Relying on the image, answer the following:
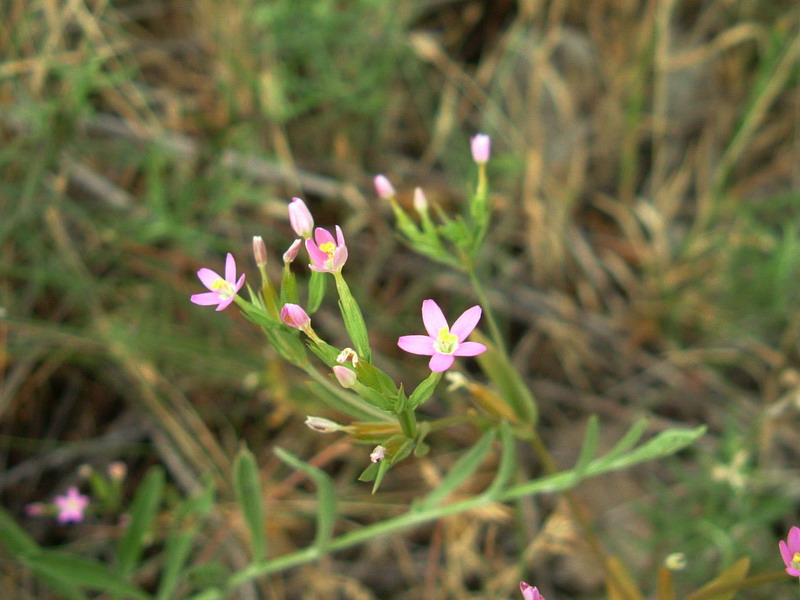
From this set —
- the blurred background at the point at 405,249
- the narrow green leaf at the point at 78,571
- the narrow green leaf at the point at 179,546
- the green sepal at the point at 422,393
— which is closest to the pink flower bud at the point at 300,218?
the green sepal at the point at 422,393

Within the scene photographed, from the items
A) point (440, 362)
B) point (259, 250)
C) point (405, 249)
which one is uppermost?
point (405, 249)

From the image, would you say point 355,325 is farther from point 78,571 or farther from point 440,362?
point 78,571

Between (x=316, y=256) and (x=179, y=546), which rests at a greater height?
(x=316, y=256)

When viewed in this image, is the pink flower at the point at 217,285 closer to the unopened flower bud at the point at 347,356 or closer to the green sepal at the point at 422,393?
the unopened flower bud at the point at 347,356

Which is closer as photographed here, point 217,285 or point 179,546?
point 217,285

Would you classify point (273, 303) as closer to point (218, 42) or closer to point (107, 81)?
point (107, 81)

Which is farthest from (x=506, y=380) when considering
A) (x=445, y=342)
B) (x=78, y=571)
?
(x=78, y=571)
